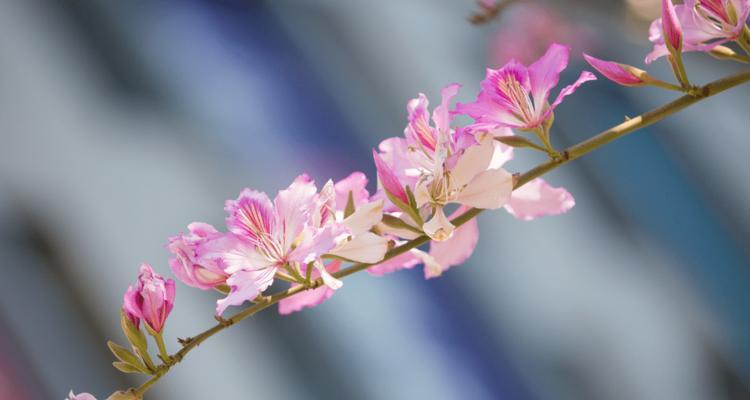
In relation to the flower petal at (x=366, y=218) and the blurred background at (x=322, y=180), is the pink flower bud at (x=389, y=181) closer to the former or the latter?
the flower petal at (x=366, y=218)

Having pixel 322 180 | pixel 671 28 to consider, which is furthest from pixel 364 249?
pixel 322 180

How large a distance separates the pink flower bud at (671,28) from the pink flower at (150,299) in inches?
6.4

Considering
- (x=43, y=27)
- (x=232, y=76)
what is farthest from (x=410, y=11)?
(x=43, y=27)

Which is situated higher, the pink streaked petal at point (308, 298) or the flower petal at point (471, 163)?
the flower petal at point (471, 163)

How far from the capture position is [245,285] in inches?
9.5

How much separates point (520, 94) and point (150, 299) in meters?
0.13

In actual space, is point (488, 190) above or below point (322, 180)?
below

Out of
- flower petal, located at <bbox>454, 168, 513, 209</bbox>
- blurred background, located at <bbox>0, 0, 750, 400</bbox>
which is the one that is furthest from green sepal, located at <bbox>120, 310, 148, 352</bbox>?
blurred background, located at <bbox>0, 0, 750, 400</bbox>

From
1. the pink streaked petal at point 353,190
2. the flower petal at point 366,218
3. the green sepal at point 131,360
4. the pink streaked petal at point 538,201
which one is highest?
the pink streaked petal at point 353,190

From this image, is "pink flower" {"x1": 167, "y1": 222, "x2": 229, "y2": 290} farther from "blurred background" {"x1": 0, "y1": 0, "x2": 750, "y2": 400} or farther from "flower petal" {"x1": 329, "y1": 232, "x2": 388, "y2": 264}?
"blurred background" {"x1": 0, "y1": 0, "x2": 750, "y2": 400}

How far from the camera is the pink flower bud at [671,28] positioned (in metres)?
0.24

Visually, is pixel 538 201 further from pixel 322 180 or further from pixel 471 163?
pixel 322 180

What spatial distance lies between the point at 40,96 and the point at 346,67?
Answer: 442 mm

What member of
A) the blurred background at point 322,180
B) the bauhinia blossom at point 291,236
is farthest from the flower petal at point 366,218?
the blurred background at point 322,180
